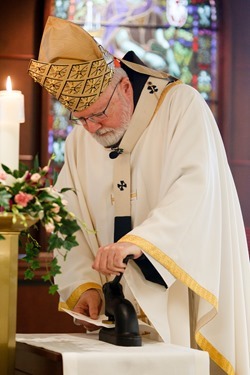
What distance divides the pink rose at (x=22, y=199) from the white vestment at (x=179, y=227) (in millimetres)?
978

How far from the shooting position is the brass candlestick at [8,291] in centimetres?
249

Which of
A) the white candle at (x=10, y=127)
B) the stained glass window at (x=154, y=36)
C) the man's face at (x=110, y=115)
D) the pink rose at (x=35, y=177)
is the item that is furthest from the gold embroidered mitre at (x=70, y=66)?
the stained glass window at (x=154, y=36)

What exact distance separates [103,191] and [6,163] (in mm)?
1700

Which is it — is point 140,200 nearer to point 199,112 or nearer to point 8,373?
point 199,112

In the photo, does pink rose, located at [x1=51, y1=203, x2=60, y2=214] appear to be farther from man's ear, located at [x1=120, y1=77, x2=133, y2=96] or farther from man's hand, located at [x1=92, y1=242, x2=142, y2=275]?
man's ear, located at [x1=120, y1=77, x2=133, y2=96]

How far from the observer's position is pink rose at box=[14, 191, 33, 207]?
2.44 metres

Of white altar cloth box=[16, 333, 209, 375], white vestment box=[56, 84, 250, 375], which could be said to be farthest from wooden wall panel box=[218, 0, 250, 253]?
white altar cloth box=[16, 333, 209, 375]

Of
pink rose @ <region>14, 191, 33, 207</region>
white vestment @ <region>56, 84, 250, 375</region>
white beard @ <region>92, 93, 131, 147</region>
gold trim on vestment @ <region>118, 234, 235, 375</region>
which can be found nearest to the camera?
pink rose @ <region>14, 191, 33, 207</region>

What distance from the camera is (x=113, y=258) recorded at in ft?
10.6

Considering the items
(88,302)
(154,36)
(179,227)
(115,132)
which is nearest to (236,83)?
(154,36)

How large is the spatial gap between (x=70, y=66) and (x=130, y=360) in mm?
1518

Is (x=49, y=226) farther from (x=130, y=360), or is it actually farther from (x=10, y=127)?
(x=130, y=360)

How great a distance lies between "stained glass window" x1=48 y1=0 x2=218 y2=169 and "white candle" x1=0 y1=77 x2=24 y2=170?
5847 mm

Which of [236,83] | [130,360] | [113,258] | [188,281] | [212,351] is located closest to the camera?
[130,360]
